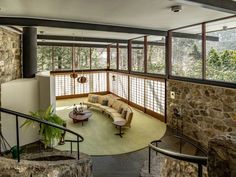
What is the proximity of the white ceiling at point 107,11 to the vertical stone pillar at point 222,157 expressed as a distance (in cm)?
309

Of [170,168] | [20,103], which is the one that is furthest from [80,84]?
[170,168]

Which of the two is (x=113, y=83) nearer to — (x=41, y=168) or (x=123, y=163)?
(x=123, y=163)

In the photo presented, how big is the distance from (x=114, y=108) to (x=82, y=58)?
572cm

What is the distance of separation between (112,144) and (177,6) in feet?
16.1

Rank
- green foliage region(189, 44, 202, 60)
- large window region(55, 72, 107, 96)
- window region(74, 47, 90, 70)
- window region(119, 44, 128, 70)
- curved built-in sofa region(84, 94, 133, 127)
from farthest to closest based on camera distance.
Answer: window region(74, 47, 90, 70) → large window region(55, 72, 107, 96) → window region(119, 44, 128, 70) → curved built-in sofa region(84, 94, 133, 127) → green foliage region(189, 44, 202, 60)

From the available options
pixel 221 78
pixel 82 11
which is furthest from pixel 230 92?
pixel 82 11

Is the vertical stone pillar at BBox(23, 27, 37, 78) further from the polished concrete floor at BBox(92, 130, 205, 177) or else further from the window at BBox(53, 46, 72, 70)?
the window at BBox(53, 46, 72, 70)

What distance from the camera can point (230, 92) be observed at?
19.5 feet

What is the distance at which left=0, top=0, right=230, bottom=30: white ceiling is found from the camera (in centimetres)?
450

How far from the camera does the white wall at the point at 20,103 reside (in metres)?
5.91

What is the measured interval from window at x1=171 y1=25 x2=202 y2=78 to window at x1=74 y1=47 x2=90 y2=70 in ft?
26.4

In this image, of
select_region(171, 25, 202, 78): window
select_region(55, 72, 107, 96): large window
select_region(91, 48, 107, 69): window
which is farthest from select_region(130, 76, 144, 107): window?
select_region(91, 48, 107, 69): window

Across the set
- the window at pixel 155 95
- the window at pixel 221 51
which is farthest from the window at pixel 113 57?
the window at pixel 221 51

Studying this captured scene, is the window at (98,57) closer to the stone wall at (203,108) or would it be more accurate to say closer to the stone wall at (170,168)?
the stone wall at (203,108)
